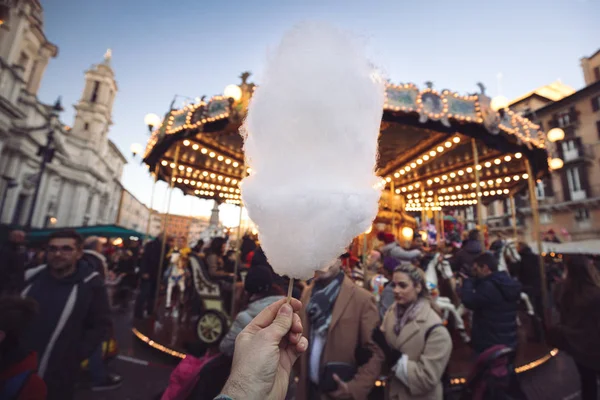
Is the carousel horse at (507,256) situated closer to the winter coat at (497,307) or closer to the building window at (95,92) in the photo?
the winter coat at (497,307)

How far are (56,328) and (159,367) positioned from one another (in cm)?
286

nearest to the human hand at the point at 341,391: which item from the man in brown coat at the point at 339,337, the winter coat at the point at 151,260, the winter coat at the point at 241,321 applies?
the man in brown coat at the point at 339,337

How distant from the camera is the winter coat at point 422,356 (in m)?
1.99

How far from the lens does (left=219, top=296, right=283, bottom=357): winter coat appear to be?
173 centimetres

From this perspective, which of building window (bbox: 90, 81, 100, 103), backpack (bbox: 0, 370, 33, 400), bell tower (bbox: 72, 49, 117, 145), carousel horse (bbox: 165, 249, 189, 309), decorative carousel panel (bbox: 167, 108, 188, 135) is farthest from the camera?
building window (bbox: 90, 81, 100, 103)

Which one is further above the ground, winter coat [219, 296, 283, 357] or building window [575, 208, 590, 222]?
building window [575, 208, 590, 222]

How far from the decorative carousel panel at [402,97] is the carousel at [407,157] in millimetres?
23

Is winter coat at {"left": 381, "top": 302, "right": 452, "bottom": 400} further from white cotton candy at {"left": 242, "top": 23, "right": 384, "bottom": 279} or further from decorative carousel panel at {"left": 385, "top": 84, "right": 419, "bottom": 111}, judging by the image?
decorative carousel panel at {"left": 385, "top": 84, "right": 419, "bottom": 111}

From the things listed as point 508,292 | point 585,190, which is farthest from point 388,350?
point 585,190

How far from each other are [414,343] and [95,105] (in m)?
56.0

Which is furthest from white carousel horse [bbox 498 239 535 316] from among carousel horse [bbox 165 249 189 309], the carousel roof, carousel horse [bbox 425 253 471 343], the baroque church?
the baroque church

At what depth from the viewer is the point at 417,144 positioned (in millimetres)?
8344

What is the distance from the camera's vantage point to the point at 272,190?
105 cm

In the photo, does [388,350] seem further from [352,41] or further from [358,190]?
[352,41]
